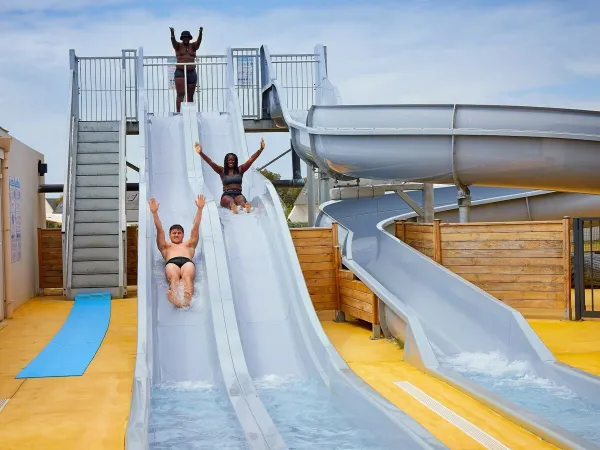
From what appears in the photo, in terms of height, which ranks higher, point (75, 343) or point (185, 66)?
point (185, 66)

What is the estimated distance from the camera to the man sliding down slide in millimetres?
8516

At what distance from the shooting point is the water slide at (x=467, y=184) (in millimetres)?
6730

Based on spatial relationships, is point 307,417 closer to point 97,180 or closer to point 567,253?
point 567,253

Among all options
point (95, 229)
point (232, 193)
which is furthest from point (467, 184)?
point (95, 229)

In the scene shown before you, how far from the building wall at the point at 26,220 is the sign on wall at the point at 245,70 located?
396 centimetres

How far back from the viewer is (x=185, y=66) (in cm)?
1520

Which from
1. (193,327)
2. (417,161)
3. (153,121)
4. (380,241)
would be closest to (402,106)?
(417,161)

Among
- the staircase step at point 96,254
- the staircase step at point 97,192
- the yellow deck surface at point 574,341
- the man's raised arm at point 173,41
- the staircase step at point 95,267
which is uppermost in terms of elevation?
the man's raised arm at point 173,41

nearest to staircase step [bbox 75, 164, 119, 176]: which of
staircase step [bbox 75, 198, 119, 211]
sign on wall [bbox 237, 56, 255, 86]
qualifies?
staircase step [bbox 75, 198, 119, 211]

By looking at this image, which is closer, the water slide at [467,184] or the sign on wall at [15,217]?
the water slide at [467,184]

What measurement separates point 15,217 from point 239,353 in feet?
19.6

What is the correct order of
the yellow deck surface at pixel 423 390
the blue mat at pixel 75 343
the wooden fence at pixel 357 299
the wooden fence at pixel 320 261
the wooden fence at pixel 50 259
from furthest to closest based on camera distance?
the wooden fence at pixel 50 259
the wooden fence at pixel 320 261
the wooden fence at pixel 357 299
the blue mat at pixel 75 343
the yellow deck surface at pixel 423 390

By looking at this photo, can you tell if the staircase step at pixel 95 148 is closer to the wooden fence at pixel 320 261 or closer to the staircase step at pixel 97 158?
the staircase step at pixel 97 158

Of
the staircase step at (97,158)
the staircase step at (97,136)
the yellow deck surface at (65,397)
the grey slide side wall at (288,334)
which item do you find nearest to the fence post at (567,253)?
the grey slide side wall at (288,334)
